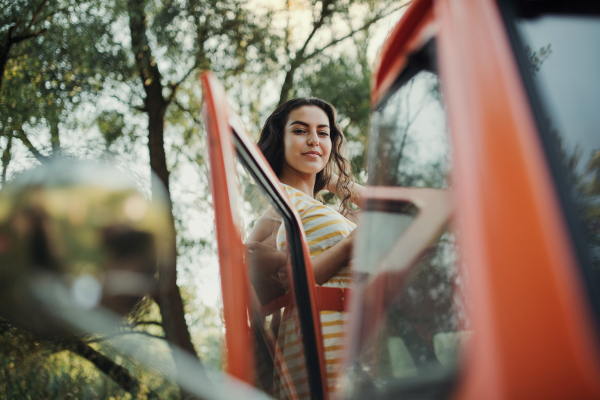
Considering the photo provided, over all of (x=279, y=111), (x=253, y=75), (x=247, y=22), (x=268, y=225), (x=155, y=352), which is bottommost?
(x=155, y=352)

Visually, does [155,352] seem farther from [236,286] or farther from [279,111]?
[236,286]

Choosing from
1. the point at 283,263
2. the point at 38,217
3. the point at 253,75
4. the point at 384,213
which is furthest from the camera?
the point at 253,75

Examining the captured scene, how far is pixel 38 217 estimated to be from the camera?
351 centimetres

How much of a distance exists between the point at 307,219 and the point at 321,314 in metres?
0.34

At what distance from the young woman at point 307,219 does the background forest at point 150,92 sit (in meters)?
2.97

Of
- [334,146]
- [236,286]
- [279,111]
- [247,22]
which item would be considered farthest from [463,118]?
[247,22]

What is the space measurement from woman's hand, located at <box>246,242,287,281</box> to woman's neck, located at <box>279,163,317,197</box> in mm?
532

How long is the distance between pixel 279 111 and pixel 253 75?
6325mm

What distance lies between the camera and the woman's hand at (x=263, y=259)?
1.18 metres

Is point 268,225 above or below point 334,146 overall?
below

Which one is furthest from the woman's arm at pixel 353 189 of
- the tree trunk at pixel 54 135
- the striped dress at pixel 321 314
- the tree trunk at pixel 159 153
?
the tree trunk at pixel 159 153

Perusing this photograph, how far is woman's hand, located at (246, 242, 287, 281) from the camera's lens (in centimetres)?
118

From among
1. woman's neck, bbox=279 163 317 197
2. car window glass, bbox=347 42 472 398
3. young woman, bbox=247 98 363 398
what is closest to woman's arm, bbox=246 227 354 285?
young woman, bbox=247 98 363 398

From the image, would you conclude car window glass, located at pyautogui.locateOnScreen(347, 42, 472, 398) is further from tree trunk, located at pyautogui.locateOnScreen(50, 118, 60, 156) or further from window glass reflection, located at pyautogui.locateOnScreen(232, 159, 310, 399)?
tree trunk, located at pyautogui.locateOnScreen(50, 118, 60, 156)
